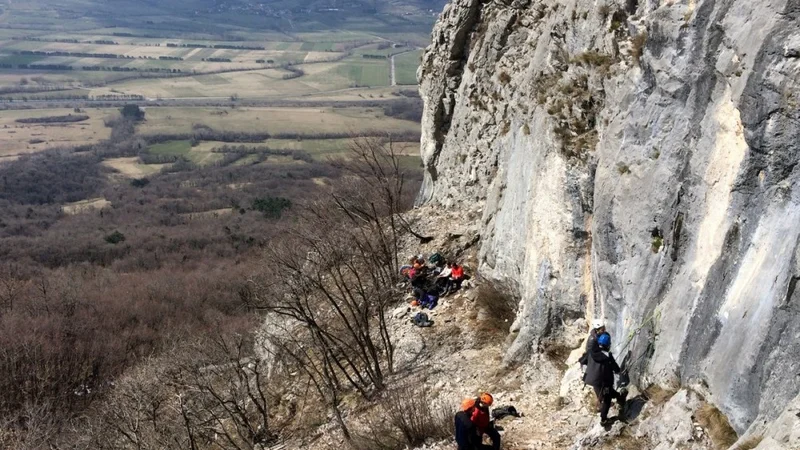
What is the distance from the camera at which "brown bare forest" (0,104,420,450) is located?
73.6 feet

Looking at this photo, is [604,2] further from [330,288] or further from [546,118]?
[330,288]

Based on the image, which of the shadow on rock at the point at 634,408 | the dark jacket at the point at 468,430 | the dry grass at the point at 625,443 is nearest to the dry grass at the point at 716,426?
the dry grass at the point at 625,443

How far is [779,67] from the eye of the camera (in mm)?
8969

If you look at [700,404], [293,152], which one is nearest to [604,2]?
[700,404]

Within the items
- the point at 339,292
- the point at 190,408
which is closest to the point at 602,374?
the point at 190,408

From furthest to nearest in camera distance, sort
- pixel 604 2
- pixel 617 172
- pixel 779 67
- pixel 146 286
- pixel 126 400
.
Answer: pixel 146 286 → pixel 126 400 → pixel 604 2 → pixel 617 172 → pixel 779 67

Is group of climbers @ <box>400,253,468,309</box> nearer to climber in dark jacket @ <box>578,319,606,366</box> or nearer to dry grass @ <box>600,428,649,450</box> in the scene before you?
Answer: climber in dark jacket @ <box>578,319,606,366</box>

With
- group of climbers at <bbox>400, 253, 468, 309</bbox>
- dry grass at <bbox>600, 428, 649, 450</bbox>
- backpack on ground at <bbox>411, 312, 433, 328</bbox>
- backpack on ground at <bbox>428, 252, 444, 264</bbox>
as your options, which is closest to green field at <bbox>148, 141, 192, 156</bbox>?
backpack on ground at <bbox>428, 252, 444, 264</bbox>

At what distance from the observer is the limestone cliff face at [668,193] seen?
29.3 ft

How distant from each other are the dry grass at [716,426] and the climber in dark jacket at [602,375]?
Result: 1.72m

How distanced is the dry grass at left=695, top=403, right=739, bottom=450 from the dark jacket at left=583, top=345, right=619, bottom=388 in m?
1.73

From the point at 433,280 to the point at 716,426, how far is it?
13.9m

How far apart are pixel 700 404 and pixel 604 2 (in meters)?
9.70

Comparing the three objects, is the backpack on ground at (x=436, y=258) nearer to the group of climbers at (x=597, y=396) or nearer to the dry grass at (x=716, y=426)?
the group of climbers at (x=597, y=396)
